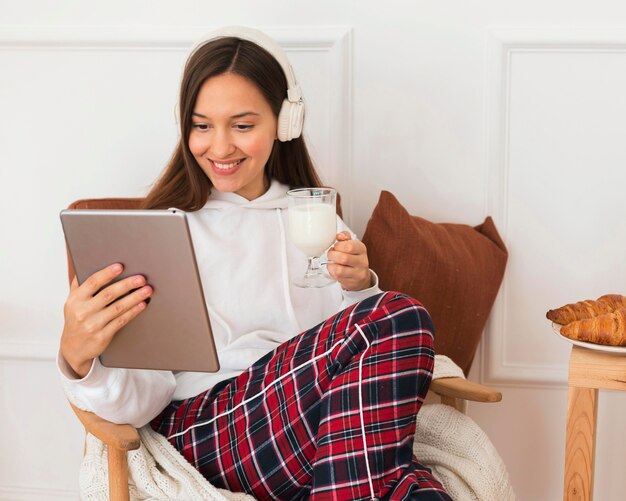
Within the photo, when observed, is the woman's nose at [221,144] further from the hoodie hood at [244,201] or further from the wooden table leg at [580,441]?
the wooden table leg at [580,441]

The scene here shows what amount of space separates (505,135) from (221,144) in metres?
0.72

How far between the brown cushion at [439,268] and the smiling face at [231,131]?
1.14ft

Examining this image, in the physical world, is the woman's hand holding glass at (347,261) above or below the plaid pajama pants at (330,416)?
above

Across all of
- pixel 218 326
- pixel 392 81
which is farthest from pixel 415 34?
pixel 218 326

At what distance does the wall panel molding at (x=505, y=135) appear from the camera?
75.1 inches

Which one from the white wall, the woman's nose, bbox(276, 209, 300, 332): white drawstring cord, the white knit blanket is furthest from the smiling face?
the white knit blanket

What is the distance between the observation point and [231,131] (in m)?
1.65

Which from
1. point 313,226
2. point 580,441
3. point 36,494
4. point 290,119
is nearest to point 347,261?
point 313,226

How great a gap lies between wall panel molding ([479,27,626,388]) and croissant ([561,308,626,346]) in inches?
18.2

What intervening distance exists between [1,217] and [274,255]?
31.4 inches

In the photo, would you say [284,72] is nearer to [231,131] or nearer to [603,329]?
[231,131]

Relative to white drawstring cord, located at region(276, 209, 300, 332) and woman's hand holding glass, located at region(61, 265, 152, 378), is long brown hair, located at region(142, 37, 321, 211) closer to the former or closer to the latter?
white drawstring cord, located at region(276, 209, 300, 332)

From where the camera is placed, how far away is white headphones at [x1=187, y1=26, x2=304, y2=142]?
5.36 feet

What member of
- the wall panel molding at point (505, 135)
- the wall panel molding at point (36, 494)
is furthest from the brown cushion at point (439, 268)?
the wall panel molding at point (36, 494)
